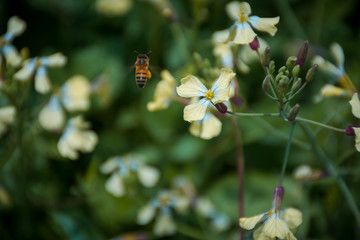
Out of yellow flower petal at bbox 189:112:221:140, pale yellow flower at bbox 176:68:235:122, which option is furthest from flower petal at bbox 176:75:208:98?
yellow flower petal at bbox 189:112:221:140

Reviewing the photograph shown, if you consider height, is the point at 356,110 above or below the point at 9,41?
below

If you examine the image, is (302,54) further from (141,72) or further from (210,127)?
(141,72)

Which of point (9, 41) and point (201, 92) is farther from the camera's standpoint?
point (9, 41)

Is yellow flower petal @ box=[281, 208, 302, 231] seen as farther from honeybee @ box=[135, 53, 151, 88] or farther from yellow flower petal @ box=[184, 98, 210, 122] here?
honeybee @ box=[135, 53, 151, 88]

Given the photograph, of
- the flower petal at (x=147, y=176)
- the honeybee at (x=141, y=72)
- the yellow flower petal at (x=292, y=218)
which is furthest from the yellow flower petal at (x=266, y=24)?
the flower petal at (x=147, y=176)

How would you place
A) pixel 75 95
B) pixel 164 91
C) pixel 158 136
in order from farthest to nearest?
pixel 158 136 → pixel 75 95 → pixel 164 91

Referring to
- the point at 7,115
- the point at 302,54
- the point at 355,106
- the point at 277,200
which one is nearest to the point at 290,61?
the point at 302,54

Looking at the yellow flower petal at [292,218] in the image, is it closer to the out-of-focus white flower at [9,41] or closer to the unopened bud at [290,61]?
the unopened bud at [290,61]

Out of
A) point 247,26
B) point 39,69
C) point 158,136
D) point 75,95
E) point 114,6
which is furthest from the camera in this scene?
point 114,6

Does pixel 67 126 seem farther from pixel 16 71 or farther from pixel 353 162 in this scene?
pixel 353 162
